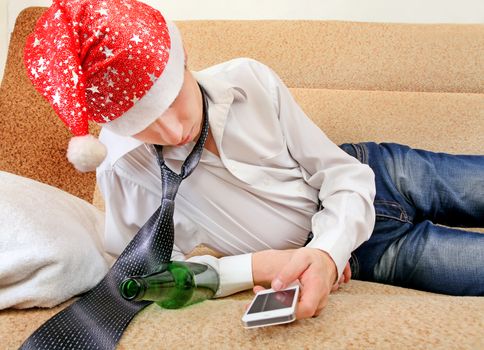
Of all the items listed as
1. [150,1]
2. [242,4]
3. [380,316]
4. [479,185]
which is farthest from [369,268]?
[150,1]

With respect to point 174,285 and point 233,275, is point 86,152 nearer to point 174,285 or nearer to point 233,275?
point 174,285

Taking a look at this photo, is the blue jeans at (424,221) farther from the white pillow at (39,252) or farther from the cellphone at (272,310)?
the white pillow at (39,252)

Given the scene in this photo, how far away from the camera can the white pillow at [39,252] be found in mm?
777

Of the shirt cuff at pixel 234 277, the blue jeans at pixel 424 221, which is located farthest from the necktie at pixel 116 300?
the blue jeans at pixel 424 221

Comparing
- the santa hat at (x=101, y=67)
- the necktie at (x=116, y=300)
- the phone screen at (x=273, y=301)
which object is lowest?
the necktie at (x=116, y=300)

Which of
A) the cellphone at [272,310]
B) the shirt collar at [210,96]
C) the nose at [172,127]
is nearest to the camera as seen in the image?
the cellphone at [272,310]

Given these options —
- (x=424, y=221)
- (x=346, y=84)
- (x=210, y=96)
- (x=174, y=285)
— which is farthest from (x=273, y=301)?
(x=346, y=84)

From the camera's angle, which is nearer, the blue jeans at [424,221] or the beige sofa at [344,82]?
the blue jeans at [424,221]

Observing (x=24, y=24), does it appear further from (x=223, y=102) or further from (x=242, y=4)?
(x=223, y=102)

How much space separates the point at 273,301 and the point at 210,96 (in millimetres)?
436

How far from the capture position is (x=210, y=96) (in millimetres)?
975

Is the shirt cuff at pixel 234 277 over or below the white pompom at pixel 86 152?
below

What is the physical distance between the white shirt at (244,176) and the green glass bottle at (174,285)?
0.30ft

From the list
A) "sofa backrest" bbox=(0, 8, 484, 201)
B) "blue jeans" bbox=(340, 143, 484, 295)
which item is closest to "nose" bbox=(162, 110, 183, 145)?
"blue jeans" bbox=(340, 143, 484, 295)
